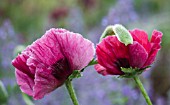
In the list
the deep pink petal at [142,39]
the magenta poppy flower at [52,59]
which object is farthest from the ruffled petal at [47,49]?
the deep pink petal at [142,39]

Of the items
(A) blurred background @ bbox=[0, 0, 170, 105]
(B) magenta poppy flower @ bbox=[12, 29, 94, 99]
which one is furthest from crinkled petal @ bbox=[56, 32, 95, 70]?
(A) blurred background @ bbox=[0, 0, 170, 105]

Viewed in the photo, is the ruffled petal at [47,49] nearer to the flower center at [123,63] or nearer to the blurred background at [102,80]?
the flower center at [123,63]

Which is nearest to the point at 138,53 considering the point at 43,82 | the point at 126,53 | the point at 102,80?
the point at 126,53

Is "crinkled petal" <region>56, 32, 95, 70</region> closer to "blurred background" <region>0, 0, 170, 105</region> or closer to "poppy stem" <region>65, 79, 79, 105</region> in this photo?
"poppy stem" <region>65, 79, 79, 105</region>

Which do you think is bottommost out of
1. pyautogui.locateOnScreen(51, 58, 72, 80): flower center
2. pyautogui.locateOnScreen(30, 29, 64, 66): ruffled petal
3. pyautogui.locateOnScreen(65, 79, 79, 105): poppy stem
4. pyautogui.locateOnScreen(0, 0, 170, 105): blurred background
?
pyautogui.locateOnScreen(0, 0, 170, 105): blurred background

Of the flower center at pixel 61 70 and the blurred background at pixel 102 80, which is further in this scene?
the blurred background at pixel 102 80

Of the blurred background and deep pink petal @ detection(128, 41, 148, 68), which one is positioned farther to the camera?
the blurred background

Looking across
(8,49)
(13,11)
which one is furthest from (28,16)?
(8,49)
